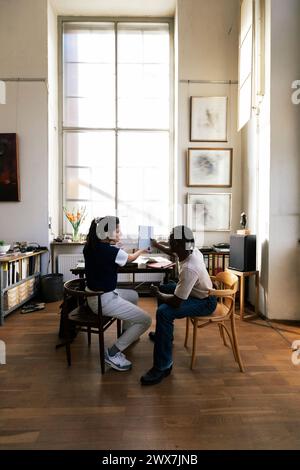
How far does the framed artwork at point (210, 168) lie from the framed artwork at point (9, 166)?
109 inches

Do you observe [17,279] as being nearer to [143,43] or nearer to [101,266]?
[101,266]

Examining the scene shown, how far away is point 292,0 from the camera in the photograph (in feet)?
11.6

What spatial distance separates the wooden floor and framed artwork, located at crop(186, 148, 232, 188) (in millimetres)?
2708

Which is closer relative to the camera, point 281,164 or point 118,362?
point 118,362

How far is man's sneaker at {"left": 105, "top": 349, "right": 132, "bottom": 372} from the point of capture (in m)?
2.42

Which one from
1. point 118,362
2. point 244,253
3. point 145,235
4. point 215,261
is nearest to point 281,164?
point 244,253

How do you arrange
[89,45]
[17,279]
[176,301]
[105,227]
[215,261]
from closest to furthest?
[176,301]
[105,227]
[17,279]
[215,261]
[89,45]

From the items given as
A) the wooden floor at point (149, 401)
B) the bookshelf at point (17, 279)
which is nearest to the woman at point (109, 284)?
the wooden floor at point (149, 401)

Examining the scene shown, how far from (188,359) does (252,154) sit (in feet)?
10.1

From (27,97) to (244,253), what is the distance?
13.5 feet

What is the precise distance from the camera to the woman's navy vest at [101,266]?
2346mm

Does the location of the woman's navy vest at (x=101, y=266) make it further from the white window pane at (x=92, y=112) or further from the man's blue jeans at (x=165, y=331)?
the white window pane at (x=92, y=112)

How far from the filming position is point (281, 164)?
3.61m

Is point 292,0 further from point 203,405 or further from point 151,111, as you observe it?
point 203,405
